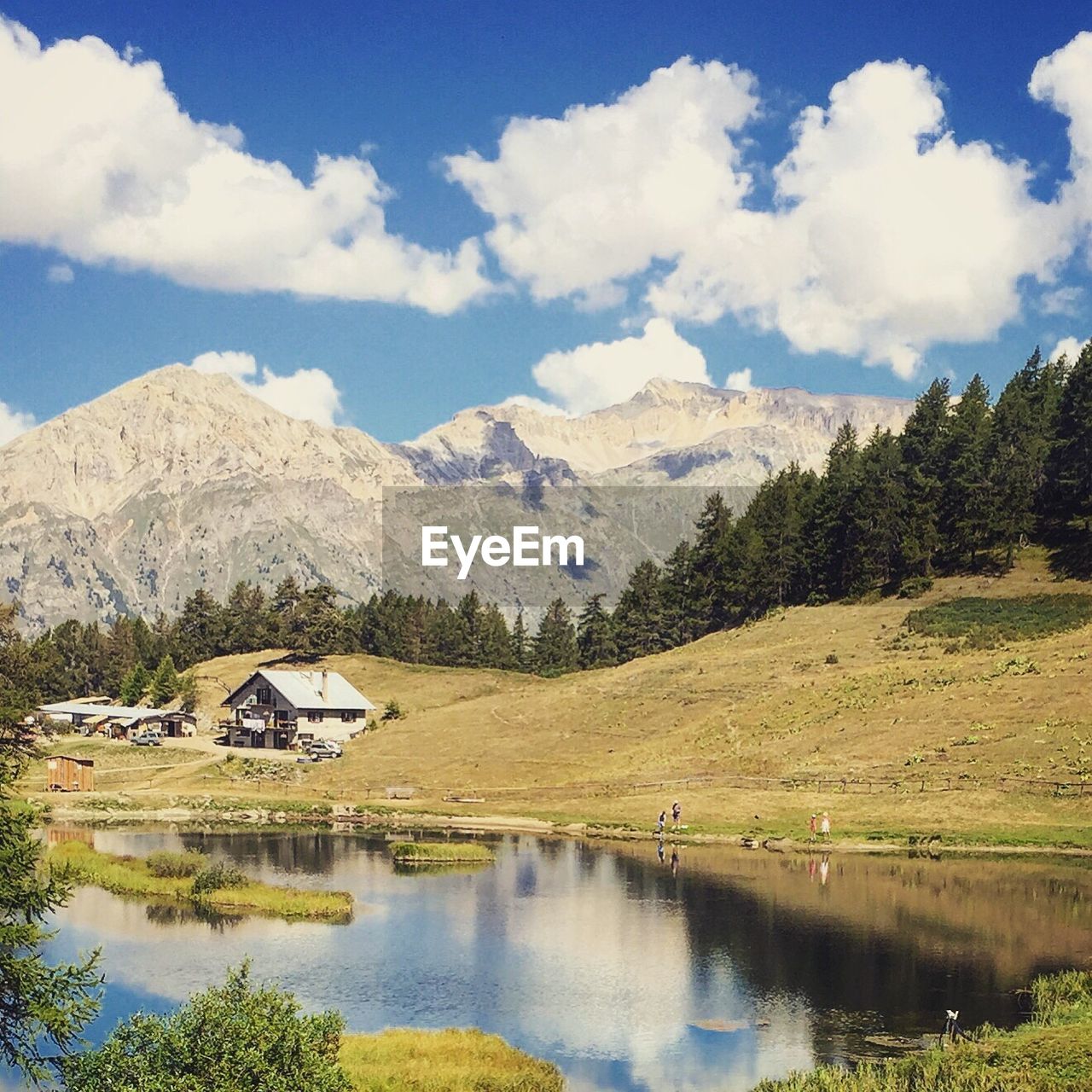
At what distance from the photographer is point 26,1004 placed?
2995 centimetres

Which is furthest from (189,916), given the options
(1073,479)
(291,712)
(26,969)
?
(1073,479)

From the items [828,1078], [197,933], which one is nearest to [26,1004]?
[828,1078]

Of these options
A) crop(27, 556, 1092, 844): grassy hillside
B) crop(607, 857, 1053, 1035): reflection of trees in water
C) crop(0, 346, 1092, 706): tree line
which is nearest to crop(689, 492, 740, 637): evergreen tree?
crop(0, 346, 1092, 706): tree line

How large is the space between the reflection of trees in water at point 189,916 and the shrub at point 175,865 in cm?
605

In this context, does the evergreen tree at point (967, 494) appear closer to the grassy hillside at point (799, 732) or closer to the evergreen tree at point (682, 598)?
the grassy hillside at point (799, 732)

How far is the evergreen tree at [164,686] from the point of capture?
18750 centimetres

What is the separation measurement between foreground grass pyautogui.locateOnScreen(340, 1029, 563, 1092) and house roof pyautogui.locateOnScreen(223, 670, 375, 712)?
117 metres

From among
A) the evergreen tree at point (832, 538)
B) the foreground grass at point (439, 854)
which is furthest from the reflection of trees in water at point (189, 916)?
the evergreen tree at point (832, 538)

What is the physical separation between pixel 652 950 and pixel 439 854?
87.9 feet

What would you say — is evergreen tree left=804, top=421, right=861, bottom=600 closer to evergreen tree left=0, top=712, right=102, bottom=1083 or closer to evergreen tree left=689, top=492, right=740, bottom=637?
evergreen tree left=689, top=492, right=740, bottom=637

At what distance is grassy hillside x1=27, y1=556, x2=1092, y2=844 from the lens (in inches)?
3578

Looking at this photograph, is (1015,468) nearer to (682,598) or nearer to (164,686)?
(682,598)

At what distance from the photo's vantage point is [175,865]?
68812 mm

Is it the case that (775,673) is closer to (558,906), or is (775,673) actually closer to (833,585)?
(833,585)
